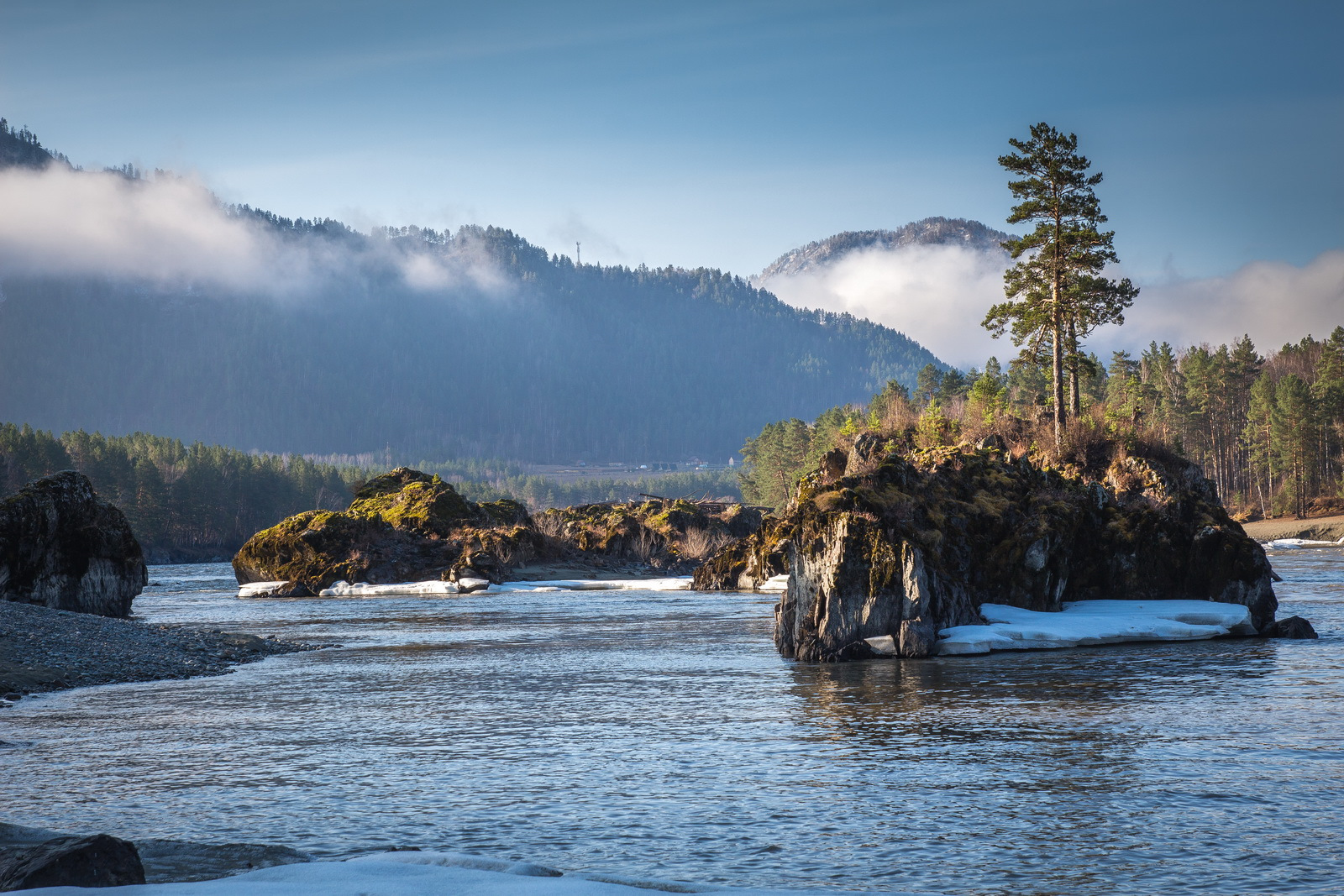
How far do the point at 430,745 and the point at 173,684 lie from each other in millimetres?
14647

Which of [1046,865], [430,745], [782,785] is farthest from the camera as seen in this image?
[430,745]

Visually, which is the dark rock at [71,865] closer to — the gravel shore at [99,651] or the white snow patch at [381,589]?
the gravel shore at [99,651]

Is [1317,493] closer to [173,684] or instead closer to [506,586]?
[506,586]

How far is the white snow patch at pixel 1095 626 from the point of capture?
1469 inches

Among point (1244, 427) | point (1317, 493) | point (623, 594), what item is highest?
point (1244, 427)

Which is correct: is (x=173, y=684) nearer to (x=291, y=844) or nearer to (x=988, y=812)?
(x=291, y=844)

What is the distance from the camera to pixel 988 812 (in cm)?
1673

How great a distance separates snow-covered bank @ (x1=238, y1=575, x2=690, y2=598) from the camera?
92.1 metres

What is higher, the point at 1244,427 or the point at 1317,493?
the point at 1244,427

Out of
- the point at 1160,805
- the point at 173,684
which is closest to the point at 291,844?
the point at 1160,805

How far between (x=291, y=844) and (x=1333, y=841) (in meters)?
14.6

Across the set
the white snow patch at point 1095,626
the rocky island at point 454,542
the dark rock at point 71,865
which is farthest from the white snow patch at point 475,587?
the dark rock at point 71,865

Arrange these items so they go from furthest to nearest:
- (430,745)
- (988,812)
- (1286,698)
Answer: (1286,698)
(430,745)
(988,812)

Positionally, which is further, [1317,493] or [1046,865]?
[1317,493]
